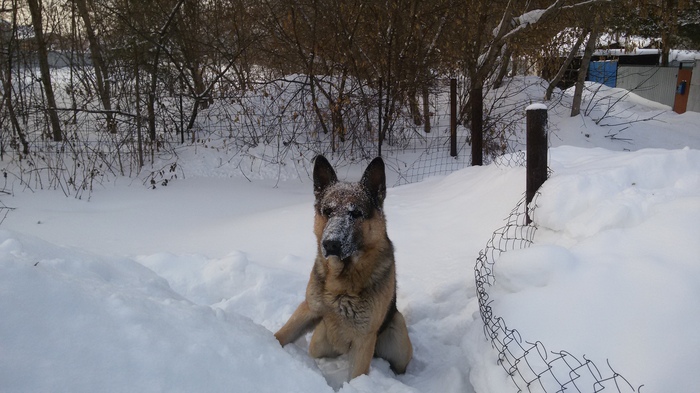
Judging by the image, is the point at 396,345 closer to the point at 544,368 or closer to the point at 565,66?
the point at 544,368

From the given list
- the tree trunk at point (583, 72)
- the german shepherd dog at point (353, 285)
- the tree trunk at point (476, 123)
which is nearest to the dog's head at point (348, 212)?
the german shepherd dog at point (353, 285)

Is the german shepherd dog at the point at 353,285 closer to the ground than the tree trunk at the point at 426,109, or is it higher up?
closer to the ground

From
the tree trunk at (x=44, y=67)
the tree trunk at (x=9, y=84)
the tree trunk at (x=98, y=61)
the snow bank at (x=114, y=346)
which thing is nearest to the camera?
the snow bank at (x=114, y=346)

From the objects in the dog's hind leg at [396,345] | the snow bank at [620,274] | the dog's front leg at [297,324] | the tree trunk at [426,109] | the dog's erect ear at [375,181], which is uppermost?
the tree trunk at [426,109]

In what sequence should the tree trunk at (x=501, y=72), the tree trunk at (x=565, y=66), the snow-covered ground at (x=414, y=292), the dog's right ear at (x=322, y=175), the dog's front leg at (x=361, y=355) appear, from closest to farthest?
the snow-covered ground at (x=414, y=292) → the dog's front leg at (x=361, y=355) → the dog's right ear at (x=322, y=175) → the tree trunk at (x=501, y=72) → the tree trunk at (x=565, y=66)

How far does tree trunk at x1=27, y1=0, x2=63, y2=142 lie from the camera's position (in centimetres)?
948

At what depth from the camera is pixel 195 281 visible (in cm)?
462

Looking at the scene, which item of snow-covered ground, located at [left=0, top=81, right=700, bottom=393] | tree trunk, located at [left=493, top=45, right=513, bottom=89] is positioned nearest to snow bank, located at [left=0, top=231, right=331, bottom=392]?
snow-covered ground, located at [left=0, top=81, right=700, bottom=393]

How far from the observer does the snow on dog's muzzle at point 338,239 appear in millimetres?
2967

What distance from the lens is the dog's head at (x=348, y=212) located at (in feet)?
9.95

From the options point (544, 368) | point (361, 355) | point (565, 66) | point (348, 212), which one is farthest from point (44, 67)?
point (565, 66)

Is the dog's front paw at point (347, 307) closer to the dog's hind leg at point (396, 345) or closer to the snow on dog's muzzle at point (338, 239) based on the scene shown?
the snow on dog's muzzle at point (338, 239)

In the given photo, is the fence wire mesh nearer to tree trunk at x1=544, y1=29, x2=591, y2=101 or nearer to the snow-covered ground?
the snow-covered ground

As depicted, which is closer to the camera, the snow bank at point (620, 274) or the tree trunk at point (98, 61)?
the snow bank at point (620, 274)
